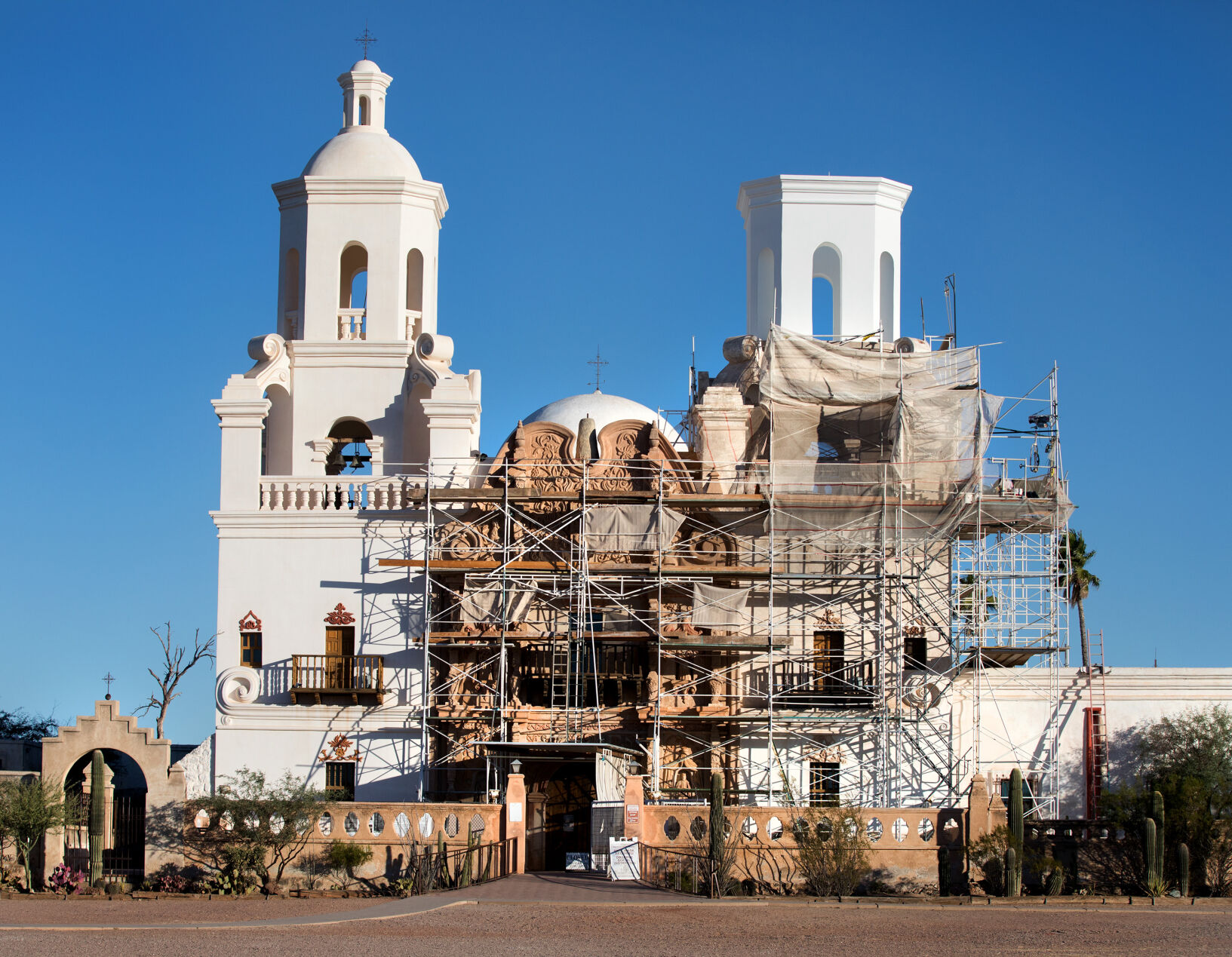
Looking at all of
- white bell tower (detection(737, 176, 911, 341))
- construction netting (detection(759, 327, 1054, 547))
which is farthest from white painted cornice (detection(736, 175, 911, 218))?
construction netting (detection(759, 327, 1054, 547))

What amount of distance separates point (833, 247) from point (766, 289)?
1.94m

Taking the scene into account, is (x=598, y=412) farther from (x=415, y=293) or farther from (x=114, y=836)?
(x=114, y=836)

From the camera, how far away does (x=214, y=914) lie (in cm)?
2722

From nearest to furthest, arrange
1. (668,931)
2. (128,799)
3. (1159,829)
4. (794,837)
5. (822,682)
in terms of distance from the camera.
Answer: (668,931), (794,837), (1159,829), (128,799), (822,682)

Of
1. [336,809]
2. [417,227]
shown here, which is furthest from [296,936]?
[417,227]

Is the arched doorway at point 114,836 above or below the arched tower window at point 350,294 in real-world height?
below

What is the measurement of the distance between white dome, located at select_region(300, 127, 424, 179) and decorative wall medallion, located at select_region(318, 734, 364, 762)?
521 inches

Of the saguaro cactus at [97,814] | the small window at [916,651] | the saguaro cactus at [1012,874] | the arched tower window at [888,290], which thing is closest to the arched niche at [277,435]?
the saguaro cactus at [97,814]

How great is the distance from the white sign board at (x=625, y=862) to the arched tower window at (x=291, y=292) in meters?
15.9

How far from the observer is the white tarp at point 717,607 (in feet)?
115

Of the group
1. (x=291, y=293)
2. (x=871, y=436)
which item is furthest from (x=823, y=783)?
(x=291, y=293)

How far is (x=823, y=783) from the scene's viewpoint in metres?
35.6

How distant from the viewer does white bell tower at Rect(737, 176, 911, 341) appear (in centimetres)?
4088

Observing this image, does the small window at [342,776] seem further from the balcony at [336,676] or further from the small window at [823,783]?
the small window at [823,783]
